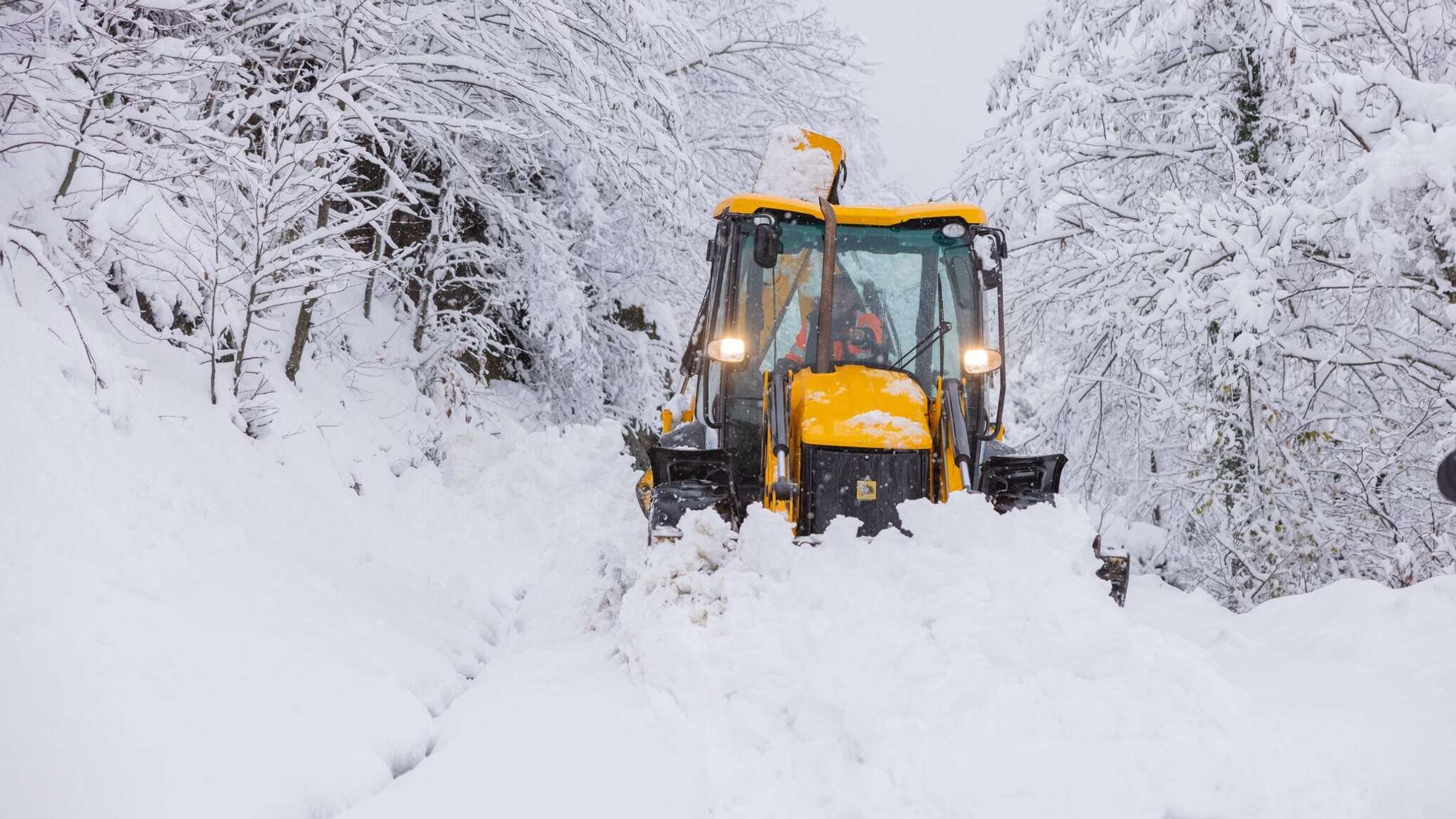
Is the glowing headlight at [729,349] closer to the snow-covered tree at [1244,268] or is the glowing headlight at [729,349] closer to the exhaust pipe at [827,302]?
the exhaust pipe at [827,302]

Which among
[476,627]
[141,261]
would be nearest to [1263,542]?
[476,627]

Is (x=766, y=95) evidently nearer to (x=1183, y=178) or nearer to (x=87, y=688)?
(x=1183, y=178)

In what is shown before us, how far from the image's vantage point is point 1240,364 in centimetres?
665

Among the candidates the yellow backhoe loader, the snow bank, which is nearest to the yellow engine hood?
the yellow backhoe loader

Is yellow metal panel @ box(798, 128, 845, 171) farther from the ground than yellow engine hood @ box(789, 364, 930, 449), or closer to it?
farther from the ground

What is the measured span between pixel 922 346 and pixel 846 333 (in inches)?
18.1

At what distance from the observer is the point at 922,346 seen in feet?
19.3

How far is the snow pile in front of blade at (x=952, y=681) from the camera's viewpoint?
275cm

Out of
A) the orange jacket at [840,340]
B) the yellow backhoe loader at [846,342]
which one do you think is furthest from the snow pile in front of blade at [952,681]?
the orange jacket at [840,340]

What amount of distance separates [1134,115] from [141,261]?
8397 millimetres

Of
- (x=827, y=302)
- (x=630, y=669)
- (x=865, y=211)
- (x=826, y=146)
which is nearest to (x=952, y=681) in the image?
→ (x=630, y=669)

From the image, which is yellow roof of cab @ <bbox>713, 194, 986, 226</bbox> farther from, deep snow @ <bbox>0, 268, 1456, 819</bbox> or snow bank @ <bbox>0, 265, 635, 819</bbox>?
snow bank @ <bbox>0, 265, 635, 819</bbox>

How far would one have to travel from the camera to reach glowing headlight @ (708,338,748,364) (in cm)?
574

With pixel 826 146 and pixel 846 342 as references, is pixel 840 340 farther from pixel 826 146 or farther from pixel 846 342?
pixel 826 146
